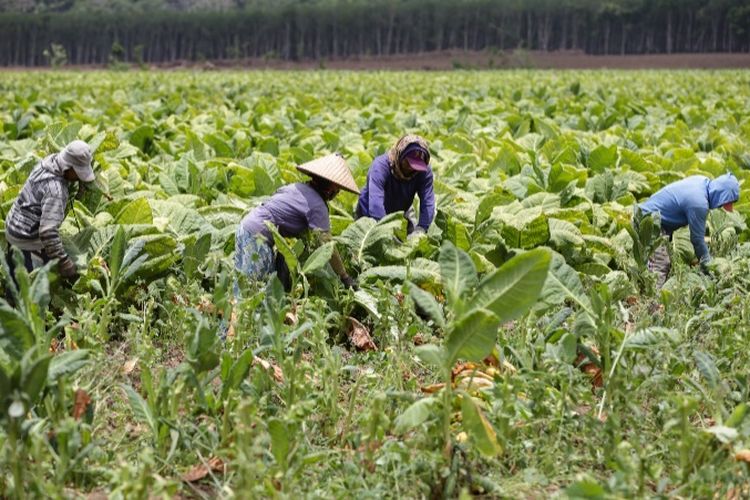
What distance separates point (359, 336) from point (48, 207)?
146 cm

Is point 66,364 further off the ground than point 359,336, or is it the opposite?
point 66,364

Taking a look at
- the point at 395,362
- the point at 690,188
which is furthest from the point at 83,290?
the point at 690,188

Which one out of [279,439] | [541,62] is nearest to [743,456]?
[279,439]

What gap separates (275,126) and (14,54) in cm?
8303

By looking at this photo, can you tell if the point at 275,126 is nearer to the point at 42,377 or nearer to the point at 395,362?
the point at 395,362

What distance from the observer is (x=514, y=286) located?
272 centimetres

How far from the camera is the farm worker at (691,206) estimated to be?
16.8 feet

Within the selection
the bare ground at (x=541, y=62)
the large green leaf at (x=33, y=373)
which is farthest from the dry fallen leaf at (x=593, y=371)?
the bare ground at (x=541, y=62)

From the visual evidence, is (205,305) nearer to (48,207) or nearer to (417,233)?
(48,207)

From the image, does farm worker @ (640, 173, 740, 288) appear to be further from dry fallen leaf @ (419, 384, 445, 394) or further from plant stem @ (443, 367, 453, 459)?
plant stem @ (443, 367, 453, 459)

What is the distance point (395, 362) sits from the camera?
11.7ft

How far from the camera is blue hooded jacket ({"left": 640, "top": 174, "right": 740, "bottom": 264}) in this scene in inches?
202

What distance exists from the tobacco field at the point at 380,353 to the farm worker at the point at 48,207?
169 millimetres

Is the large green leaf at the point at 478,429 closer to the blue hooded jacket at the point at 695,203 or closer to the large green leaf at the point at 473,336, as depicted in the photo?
the large green leaf at the point at 473,336
